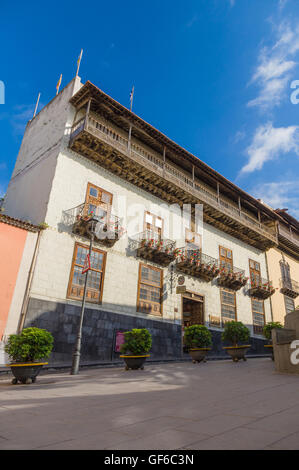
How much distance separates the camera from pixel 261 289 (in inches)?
1027

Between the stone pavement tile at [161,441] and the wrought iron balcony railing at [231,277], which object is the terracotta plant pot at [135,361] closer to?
the stone pavement tile at [161,441]

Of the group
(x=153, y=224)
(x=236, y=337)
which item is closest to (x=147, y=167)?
(x=153, y=224)

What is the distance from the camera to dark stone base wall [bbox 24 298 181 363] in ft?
46.0

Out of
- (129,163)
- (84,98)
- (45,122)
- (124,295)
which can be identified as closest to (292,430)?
(124,295)

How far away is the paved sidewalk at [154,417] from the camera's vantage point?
331 centimetres

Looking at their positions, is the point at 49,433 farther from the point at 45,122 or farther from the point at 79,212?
the point at 45,122

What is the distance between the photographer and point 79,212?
1641 centimetres

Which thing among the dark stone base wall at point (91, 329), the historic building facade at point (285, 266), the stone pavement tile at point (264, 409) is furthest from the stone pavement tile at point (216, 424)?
the historic building facade at point (285, 266)

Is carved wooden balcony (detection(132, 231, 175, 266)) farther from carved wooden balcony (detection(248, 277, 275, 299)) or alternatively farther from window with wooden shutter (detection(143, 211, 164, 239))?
carved wooden balcony (detection(248, 277, 275, 299))

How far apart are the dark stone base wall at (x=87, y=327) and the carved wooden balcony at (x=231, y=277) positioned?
7.39 m

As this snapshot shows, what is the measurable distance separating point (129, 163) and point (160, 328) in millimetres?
10354

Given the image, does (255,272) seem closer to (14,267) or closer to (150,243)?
(150,243)

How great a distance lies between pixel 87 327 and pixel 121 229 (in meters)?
5.56

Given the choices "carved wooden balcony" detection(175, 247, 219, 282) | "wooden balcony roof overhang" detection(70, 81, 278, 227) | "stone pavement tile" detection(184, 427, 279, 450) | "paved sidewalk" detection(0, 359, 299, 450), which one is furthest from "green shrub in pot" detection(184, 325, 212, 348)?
"wooden balcony roof overhang" detection(70, 81, 278, 227)
